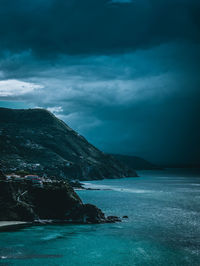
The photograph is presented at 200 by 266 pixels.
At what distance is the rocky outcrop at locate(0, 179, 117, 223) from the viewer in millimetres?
91000

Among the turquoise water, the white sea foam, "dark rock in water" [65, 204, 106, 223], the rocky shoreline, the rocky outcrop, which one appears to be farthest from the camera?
"dark rock in water" [65, 204, 106, 223]

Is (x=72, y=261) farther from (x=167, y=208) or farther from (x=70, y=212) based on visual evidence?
(x=167, y=208)

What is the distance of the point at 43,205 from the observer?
96.8 meters

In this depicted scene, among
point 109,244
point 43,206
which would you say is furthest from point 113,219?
point 109,244

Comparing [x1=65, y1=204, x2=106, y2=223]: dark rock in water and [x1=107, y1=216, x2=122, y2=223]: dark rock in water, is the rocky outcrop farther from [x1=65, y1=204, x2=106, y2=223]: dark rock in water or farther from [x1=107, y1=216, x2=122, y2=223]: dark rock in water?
[x1=107, y1=216, x2=122, y2=223]: dark rock in water

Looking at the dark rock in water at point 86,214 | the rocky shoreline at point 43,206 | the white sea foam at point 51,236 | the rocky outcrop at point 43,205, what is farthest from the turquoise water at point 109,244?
the rocky outcrop at point 43,205

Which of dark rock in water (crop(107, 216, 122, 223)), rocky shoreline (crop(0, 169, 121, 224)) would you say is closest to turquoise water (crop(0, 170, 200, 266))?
dark rock in water (crop(107, 216, 122, 223))

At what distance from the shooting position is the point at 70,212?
9625cm

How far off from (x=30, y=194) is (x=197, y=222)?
56.1 metres

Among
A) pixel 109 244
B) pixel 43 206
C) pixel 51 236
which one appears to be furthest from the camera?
pixel 43 206

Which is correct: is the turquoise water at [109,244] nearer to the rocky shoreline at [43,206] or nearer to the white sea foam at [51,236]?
the white sea foam at [51,236]

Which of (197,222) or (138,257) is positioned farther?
(197,222)

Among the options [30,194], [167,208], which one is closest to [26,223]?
[30,194]

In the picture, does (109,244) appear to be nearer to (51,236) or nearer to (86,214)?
(51,236)
